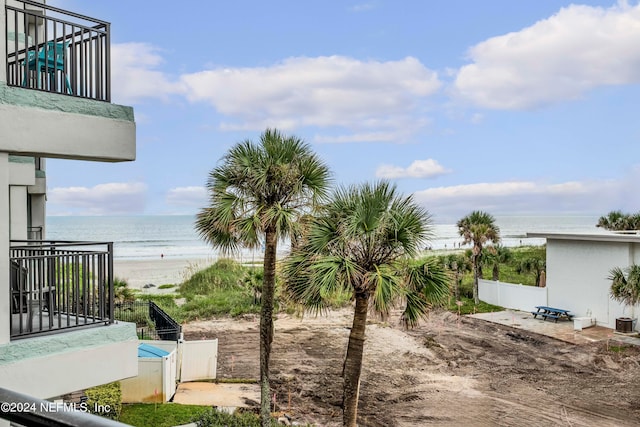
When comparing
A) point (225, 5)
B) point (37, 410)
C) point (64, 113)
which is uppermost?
point (225, 5)

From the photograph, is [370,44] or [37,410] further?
[370,44]

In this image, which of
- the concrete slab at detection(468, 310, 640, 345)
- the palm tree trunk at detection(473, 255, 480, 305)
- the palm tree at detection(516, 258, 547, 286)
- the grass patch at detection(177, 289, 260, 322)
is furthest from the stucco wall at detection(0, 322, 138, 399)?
the palm tree at detection(516, 258, 547, 286)

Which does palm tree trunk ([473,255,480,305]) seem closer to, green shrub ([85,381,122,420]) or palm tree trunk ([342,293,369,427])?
palm tree trunk ([342,293,369,427])

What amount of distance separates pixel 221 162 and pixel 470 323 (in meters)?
16.3

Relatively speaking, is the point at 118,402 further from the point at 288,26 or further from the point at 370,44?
the point at 370,44

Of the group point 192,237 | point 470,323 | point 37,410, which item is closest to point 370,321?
point 470,323

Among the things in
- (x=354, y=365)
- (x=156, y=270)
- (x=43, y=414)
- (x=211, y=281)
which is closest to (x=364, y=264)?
(x=354, y=365)

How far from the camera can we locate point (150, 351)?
46.0ft

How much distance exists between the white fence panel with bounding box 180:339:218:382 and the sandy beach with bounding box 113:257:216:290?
23.5 metres

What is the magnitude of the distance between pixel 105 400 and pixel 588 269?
69.9 ft

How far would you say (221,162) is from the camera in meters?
13.4

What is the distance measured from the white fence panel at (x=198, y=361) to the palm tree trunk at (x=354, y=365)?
655 cm

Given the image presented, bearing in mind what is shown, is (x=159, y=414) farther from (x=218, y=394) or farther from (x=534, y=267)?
(x=534, y=267)

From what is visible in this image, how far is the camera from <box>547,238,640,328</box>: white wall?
2373 centimetres
